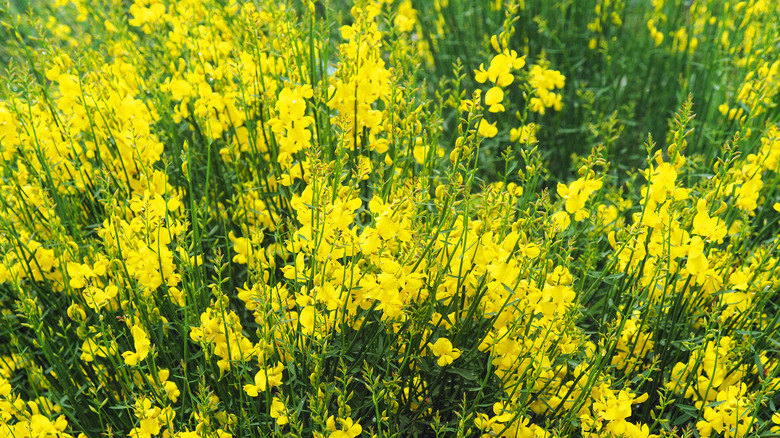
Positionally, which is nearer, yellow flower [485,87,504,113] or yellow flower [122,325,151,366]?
yellow flower [122,325,151,366]

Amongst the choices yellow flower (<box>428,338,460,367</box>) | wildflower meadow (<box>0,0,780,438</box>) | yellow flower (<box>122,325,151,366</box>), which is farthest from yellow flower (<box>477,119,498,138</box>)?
yellow flower (<box>122,325,151,366</box>)

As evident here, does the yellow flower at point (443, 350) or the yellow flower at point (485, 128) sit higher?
the yellow flower at point (485, 128)

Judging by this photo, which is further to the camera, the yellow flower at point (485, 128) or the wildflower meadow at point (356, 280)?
the yellow flower at point (485, 128)

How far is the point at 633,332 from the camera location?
6.69 feet

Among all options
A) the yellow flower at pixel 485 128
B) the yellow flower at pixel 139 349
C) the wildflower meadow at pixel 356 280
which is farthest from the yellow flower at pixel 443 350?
the yellow flower at pixel 139 349

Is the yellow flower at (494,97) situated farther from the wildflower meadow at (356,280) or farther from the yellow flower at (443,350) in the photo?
the yellow flower at (443,350)

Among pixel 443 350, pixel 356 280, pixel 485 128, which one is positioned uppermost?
pixel 485 128

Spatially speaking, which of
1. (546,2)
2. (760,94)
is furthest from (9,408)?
(546,2)

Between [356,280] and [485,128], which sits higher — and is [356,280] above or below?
below

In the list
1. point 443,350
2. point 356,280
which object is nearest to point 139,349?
point 356,280

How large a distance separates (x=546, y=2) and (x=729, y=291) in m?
2.54

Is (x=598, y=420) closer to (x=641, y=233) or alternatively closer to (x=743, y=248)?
(x=641, y=233)

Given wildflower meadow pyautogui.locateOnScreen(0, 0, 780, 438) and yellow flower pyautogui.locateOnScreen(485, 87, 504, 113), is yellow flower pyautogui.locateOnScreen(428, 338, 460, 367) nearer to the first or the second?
wildflower meadow pyautogui.locateOnScreen(0, 0, 780, 438)

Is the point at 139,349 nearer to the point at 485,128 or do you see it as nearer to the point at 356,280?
the point at 356,280
